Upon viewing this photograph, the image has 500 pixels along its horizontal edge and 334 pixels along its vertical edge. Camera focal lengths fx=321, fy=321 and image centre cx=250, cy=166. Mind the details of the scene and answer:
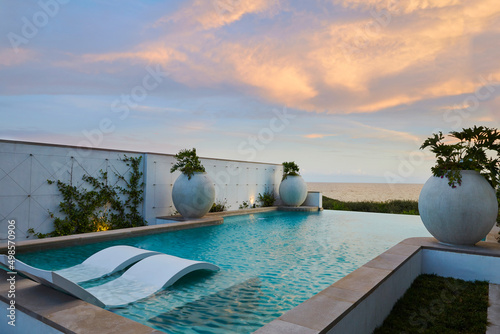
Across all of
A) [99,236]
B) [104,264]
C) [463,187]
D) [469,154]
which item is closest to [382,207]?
[469,154]

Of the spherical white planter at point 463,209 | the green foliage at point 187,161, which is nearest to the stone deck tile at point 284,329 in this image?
the spherical white planter at point 463,209

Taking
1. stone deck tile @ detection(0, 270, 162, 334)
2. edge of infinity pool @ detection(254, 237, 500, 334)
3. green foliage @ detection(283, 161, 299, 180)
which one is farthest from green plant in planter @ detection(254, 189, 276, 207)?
stone deck tile @ detection(0, 270, 162, 334)

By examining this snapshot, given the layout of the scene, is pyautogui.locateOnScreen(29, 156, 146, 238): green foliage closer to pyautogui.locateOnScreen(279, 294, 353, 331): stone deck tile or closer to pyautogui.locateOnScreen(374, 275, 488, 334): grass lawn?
pyautogui.locateOnScreen(279, 294, 353, 331): stone deck tile

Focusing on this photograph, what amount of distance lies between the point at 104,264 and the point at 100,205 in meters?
4.34

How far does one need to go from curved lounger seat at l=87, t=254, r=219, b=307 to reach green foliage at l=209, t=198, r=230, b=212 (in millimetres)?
7801

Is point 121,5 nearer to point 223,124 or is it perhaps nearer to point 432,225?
point 223,124

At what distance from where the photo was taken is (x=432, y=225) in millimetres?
5461

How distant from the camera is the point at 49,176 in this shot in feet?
25.9

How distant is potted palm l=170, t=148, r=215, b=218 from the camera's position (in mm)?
9820

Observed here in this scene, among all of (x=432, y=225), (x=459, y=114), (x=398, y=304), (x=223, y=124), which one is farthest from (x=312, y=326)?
(x=223, y=124)

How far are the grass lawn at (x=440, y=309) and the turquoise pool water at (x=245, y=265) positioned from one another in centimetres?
103

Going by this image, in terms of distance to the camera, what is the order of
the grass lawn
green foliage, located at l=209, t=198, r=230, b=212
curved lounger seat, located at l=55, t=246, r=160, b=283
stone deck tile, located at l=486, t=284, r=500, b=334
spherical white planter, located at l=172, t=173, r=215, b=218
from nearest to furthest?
stone deck tile, located at l=486, t=284, r=500, b=334 < the grass lawn < curved lounger seat, located at l=55, t=246, r=160, b=283 < spherical white planter, located at l=172, t=173, r=215, b=218 < green foliage, located at l=209, t=198, r=230, b=212

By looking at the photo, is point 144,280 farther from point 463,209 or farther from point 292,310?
point 463,209

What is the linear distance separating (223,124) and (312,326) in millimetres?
11260
